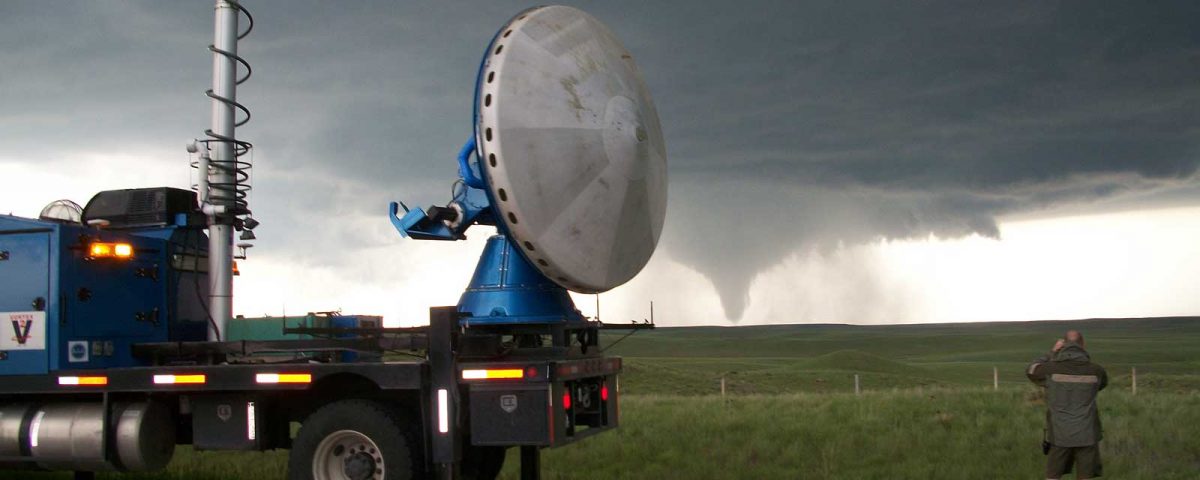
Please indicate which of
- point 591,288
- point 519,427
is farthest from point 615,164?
point 519,427

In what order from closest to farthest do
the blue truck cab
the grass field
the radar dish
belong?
the blue truck cab, the radar dish, the grass field

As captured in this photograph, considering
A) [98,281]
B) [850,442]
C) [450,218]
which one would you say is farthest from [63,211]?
[850,442]

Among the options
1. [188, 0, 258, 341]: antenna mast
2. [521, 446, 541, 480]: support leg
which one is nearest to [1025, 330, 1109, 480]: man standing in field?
[521, 446, 541, 480]: support leg

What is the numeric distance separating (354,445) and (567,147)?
332cm

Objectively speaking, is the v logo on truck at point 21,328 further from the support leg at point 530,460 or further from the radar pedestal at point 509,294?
the support leg at point 530,460

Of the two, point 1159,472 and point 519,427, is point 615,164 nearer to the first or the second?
point 519,427

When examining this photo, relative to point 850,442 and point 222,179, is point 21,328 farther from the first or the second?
point 850,442

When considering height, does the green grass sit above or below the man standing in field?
below

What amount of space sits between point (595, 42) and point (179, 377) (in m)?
5.21

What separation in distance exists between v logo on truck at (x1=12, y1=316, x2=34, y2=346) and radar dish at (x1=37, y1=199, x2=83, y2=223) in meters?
1.43

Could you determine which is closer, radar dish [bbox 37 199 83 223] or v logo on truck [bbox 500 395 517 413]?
v logo on truck [bbox 500 395 517 413]

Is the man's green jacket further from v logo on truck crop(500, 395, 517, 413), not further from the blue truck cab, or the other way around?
the blue truck cab

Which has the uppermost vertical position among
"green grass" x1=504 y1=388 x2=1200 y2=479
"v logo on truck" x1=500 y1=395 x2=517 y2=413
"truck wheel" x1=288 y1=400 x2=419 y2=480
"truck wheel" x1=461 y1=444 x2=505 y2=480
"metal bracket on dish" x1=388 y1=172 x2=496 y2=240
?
"metal bracket on dish" x1=388 y1=172 x2=496 y2=240

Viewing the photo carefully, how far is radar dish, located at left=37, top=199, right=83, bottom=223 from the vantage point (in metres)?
11.9
